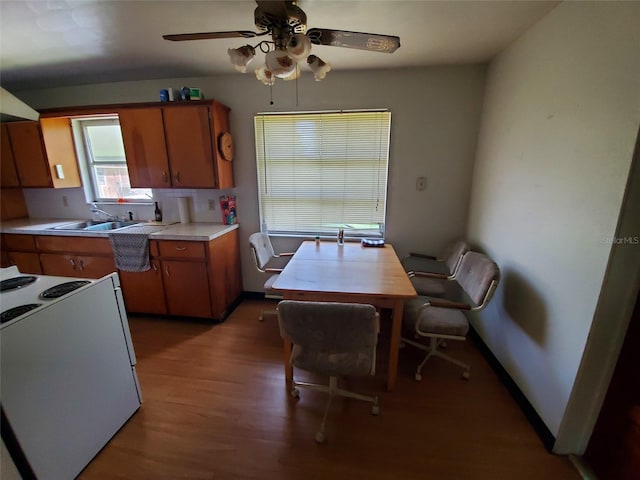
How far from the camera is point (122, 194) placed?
3.16 meters

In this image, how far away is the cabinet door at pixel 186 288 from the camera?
253 centimetres

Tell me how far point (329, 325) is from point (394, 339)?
0.70 m

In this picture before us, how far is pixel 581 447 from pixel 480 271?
1051mm

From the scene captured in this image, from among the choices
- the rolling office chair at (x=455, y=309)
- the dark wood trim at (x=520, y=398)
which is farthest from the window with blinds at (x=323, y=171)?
the dark wood trim at (x=520, y=398)

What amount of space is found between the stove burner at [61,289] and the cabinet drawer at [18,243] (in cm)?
207

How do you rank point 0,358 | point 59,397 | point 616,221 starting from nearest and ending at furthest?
point 0,358
point 616,221
point 59,397

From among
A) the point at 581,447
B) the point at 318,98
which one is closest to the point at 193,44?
the point at 318,98

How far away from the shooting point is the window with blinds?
2.67 metres

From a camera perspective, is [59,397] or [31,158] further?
[31,158]

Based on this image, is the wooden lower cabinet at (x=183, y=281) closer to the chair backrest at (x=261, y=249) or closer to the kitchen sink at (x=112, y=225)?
the chair backrest at (x=261, y=249)

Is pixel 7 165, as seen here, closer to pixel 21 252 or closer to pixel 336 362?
pixel 21 252

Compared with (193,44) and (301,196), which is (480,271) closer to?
(301,196)

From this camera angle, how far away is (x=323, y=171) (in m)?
2.80

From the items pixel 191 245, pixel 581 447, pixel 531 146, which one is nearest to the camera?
pixel 581 447
